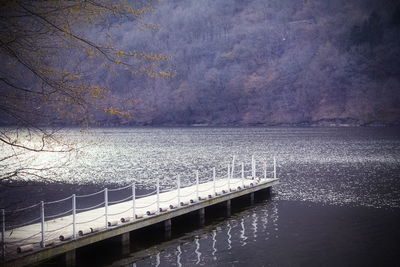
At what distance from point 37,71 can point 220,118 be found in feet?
575

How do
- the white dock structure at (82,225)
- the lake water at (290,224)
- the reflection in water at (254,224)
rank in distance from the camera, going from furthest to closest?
the reflection in water at (254,224) < the lake water at (290,224) < the white dock structure at (82,225)

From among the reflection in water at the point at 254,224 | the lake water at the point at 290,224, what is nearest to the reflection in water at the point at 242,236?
the lake water at the point at 290,224

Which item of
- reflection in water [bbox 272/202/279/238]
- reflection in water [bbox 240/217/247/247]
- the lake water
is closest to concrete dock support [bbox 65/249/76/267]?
the lake water

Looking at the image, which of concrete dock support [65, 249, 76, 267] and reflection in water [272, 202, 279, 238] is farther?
reflection in water [272, 202, 279, 238]

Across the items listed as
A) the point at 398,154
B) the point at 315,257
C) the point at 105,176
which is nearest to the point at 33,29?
the point at 315,257

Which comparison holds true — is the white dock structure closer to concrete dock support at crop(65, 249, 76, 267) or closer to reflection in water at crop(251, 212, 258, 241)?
concrete dock support at crop(65, 249, 76, 267)

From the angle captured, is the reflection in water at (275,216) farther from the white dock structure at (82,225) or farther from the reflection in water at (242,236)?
the white dock structure at (82,225)

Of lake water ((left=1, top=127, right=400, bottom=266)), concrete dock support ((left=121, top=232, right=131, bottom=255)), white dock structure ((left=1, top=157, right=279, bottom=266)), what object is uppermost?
white dock structure ((left=1, top=157, right=279, bottom=266))

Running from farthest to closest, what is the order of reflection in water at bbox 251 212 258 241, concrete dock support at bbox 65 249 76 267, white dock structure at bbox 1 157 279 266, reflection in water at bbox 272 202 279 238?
reflection in water at bbox 272 202 279 238
reflection in water at bbox 251 212 258 241
concrete dock support at bbox 65 249 76 267
white dock structure at bbox 1 157 279 266

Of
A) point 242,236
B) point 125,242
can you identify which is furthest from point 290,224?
point 125,242

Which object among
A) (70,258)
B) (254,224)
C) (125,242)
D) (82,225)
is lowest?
(254,224)

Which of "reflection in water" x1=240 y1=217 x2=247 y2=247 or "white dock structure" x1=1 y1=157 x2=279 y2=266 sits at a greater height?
"white dock structure" x1=1 y1=157 x2=279 y2=266

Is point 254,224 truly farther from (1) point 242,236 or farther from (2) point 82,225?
(2) point 82,225

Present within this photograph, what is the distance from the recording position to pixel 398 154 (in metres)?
56.8
